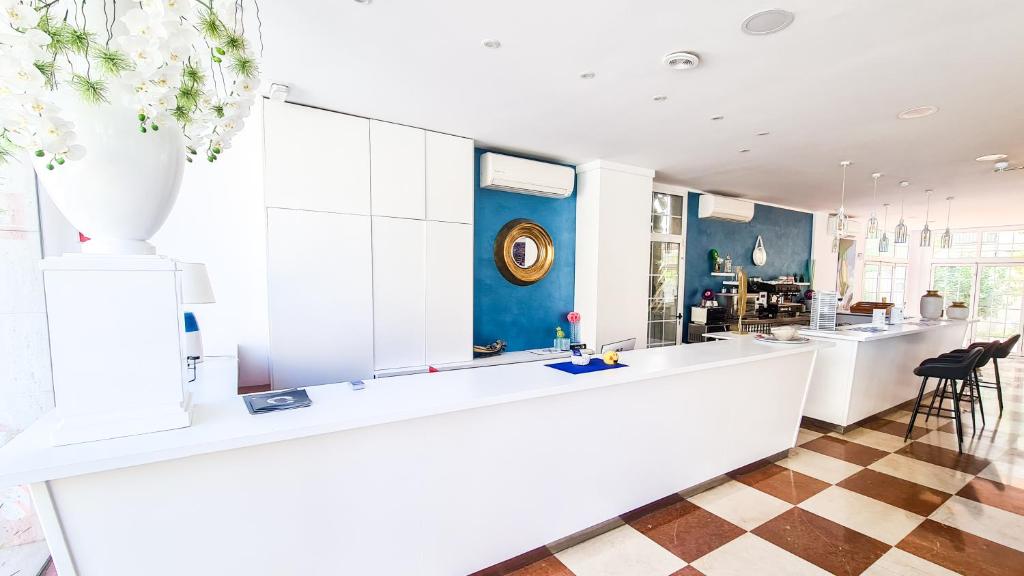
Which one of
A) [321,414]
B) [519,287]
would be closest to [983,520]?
[519,287]

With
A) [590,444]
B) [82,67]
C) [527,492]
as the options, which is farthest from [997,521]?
[82,67]

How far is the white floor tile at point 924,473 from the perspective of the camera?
307 centimetres

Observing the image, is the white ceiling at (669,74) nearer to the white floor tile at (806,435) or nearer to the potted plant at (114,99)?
the potted plant at (114,99)

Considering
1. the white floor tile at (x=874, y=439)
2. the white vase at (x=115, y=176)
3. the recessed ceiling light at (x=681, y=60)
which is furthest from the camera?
the white floor tile at (x=874, y=439)

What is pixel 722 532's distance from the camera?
7.98 feet

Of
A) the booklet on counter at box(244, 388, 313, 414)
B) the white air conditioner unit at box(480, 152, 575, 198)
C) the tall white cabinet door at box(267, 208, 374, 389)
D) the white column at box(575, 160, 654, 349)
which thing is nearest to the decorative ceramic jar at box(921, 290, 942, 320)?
the white column at box(575, 160, 654, 349)

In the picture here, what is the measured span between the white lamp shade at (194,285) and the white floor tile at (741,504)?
3328mm

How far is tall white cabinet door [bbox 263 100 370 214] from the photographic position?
9.59ft

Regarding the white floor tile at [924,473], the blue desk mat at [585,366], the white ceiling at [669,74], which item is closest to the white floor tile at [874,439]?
the white floor tile at [924,473]

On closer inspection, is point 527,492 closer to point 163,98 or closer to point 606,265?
point 163,98

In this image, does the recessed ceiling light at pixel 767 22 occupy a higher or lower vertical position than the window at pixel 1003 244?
higher

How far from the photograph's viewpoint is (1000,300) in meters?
8.69

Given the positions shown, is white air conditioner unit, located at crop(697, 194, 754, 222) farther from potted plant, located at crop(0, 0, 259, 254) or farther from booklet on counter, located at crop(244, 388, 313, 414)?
potted plant, located at crop(0, 0, 259, 254)

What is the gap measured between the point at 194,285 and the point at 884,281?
13.1 metres
